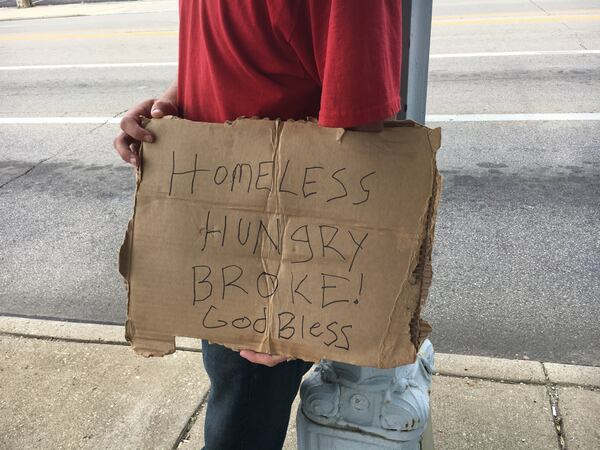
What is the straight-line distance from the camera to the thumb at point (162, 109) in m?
1.39

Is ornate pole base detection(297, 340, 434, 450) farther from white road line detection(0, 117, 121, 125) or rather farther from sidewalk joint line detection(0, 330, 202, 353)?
white road line detection(0, 117, 121, 125)

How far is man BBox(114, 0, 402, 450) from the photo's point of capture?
3.59ft

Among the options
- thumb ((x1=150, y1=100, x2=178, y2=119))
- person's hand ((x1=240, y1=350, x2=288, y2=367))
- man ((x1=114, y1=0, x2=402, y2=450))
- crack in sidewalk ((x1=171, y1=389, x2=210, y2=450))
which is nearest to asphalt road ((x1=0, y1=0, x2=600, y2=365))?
crack in sidewalk ((x1=171, y1=389, x2=210, y2=450))

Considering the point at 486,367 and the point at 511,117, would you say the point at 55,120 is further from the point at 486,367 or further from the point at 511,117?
the point at 486,367

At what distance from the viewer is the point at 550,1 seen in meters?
12.6

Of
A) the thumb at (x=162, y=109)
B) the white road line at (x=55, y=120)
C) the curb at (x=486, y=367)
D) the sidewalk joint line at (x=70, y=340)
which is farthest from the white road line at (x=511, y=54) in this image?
the thumb at (x=162, y=109)

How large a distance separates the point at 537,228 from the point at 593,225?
35 centimetres

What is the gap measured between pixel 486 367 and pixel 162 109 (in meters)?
1.96

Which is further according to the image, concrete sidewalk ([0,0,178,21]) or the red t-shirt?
concrete sidewalk ([0,0,178,21])

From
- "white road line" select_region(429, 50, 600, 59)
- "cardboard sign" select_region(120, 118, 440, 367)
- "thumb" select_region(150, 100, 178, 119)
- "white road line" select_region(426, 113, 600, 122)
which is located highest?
"thumb" select_region(150, 100, 178, 119)

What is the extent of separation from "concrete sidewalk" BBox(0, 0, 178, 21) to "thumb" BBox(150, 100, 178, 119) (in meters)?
15.7

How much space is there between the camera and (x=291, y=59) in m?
1.24

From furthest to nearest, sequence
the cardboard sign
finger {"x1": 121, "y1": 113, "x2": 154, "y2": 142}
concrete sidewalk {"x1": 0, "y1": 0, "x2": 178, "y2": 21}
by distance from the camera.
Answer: concrete sidewalk {"x1": 0, "y1": 0, "x2": 178, "y2": 21}
finger {"x1": 121, "y1": 113, "x2": 154, "y2": 142}
the cardboard sign

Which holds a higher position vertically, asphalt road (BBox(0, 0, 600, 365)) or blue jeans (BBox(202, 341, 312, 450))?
blue jeans (BBox(202, 341, 312, 450))
